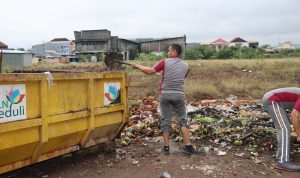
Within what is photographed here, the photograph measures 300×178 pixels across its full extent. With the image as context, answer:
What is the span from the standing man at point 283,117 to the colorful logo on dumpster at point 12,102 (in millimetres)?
3584

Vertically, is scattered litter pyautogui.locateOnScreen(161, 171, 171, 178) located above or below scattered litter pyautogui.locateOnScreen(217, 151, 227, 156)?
below

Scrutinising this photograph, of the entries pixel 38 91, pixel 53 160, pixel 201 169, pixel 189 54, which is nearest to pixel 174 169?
pixel 201 169

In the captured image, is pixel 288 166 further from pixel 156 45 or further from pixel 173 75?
pixel 156 45

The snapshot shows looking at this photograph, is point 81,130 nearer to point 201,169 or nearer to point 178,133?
point 201,169

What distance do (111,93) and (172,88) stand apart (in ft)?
3.31

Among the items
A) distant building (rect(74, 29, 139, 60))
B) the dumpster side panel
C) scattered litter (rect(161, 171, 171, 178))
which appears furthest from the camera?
distant building (rect(74, 29, 139, 60))

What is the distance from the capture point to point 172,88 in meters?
6.51

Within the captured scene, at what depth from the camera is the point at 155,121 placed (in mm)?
8492

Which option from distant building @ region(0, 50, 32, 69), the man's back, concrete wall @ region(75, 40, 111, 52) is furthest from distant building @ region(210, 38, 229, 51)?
the man's back

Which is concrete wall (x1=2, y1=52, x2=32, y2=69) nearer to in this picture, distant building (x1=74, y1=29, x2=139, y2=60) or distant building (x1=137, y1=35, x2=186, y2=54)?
distant building (x1=74, y1=29, x2=139, y2=60)

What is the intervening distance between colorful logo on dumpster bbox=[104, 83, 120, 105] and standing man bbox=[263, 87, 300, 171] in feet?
7.55

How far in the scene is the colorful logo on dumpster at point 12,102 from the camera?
177 inches

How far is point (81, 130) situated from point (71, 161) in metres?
0.78

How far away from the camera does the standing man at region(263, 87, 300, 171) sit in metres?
5.81
